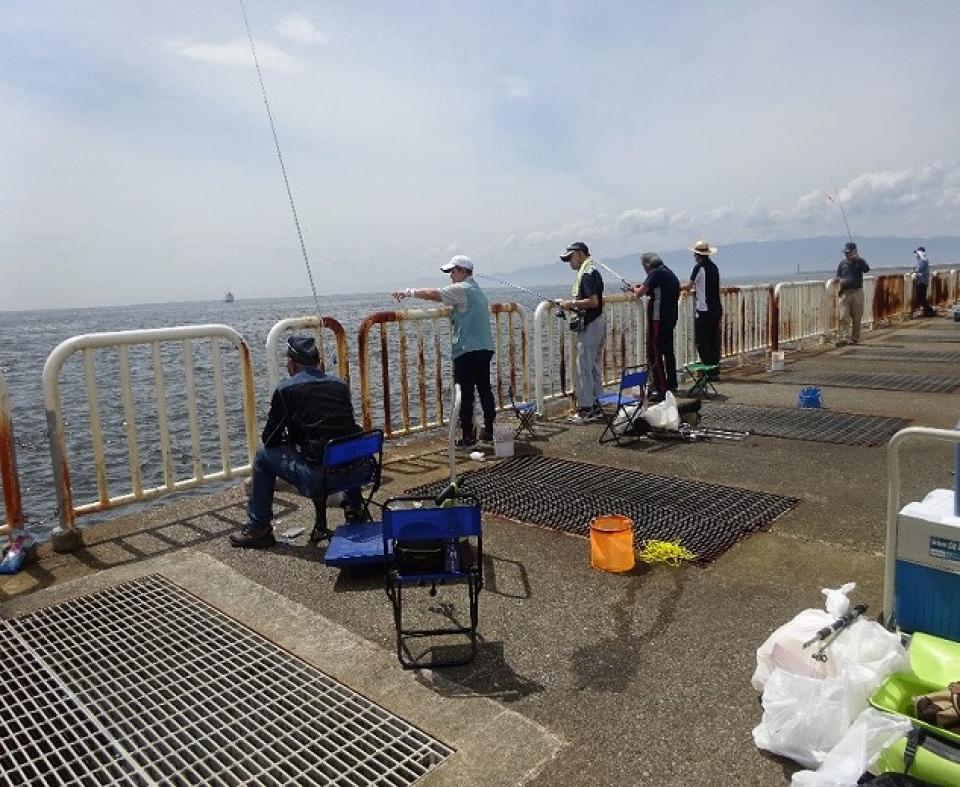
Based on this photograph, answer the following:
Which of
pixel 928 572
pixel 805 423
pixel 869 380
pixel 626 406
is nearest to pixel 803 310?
pixel 869 380

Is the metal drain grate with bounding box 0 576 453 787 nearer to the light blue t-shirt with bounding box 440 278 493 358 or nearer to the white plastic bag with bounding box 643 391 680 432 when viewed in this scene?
the light blue t-shirt with bounding box 440 278 493 358

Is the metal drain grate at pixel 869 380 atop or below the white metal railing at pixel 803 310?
below

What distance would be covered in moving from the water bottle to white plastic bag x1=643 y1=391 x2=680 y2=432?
14.2ft

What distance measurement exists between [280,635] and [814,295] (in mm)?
13558

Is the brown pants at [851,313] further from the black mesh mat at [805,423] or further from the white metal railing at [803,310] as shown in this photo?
the black mesh mat at [805,423]

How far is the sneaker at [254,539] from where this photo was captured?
15.1ft

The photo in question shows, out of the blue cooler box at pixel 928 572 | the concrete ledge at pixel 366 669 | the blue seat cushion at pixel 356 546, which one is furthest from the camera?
the blue seat cushion at pixel 356 546

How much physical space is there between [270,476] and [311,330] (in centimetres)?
190

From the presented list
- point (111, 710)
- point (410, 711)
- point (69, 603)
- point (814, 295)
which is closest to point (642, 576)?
point (410, 711)

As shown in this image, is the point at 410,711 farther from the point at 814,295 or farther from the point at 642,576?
the point at 814,295

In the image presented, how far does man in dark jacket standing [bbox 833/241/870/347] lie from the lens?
1416cm

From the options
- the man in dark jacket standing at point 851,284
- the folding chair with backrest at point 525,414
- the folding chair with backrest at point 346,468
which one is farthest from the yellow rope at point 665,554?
the man in dark jacket standing at point 851,284

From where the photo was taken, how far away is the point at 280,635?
3514mm

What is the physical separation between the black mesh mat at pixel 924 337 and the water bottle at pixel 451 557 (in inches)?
574
